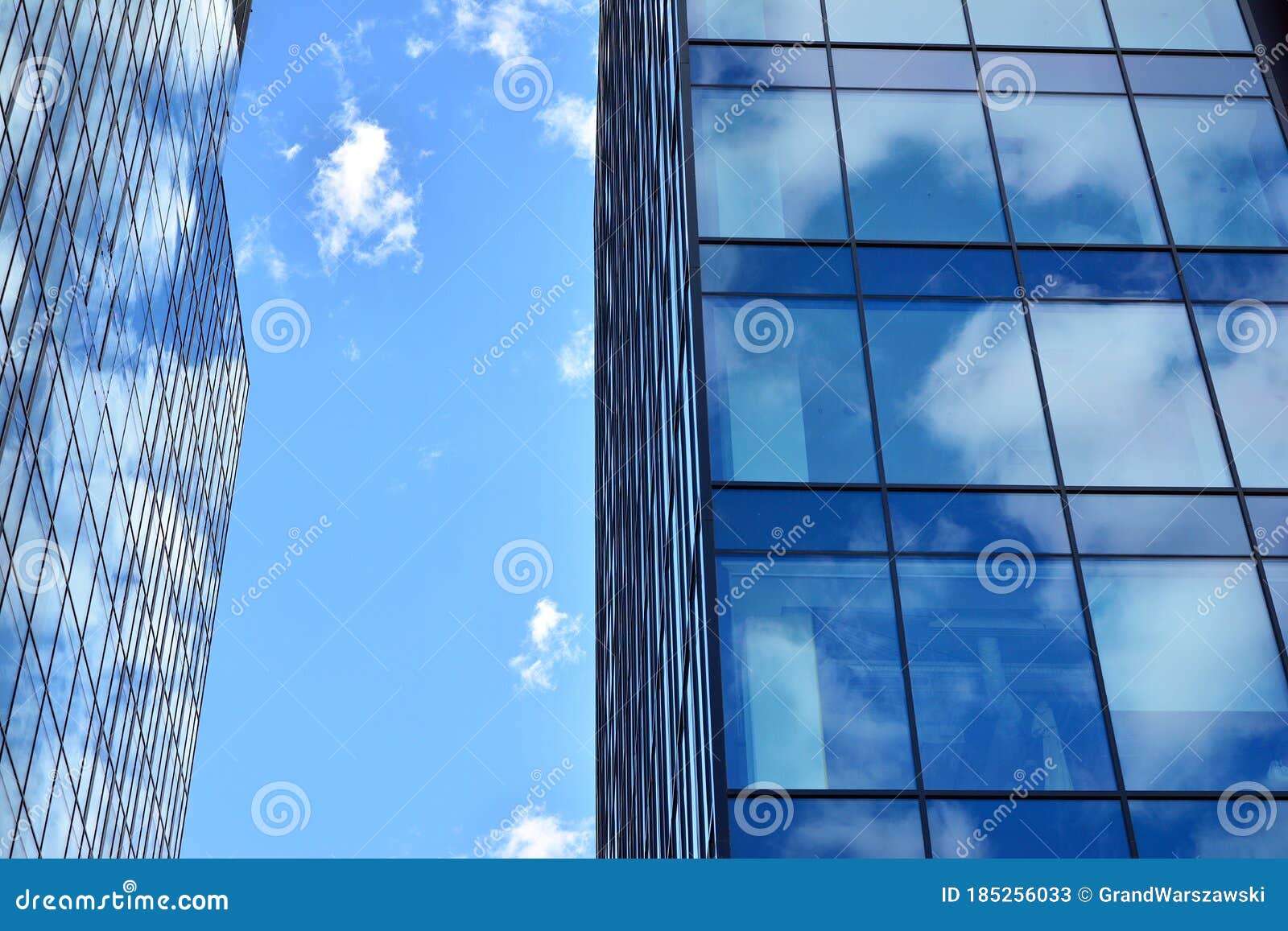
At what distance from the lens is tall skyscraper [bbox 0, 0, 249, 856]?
38.2 metres

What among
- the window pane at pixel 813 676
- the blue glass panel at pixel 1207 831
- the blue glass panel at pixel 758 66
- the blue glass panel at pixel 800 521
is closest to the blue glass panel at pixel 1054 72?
the blue glass panel at pixel 758 66

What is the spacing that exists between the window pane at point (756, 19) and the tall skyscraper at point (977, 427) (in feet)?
0.19

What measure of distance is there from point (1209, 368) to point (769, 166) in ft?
21.9

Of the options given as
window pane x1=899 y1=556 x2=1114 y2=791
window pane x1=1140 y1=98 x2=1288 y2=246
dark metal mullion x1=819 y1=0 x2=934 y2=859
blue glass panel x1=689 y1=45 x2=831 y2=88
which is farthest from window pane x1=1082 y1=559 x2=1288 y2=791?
blue glass panel x1=689 y1=45 x2=831 y2=88

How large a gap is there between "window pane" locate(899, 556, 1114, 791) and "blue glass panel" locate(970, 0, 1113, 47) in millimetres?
8649

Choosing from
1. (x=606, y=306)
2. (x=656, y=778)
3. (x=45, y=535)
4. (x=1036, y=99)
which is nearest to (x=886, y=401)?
(x=1036, y=99)

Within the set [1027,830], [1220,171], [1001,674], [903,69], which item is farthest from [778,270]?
[1027,830]

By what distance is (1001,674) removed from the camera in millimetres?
17047

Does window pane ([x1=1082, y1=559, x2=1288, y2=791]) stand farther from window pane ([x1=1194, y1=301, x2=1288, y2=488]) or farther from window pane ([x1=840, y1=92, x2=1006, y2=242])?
window pane ([x1=840, y1=92, x2=1006, y2=242])

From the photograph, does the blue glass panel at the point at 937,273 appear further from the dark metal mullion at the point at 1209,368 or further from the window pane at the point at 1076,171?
the dark metal mullion at the point at 1209,368

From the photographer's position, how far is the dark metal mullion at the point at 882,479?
1627 cm

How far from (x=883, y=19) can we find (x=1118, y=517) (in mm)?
8719

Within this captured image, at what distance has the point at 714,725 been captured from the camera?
55.3 ft

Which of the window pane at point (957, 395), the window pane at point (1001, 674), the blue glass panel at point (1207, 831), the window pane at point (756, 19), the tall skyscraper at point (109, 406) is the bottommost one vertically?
the blue glass panel at point (1207, 831)
